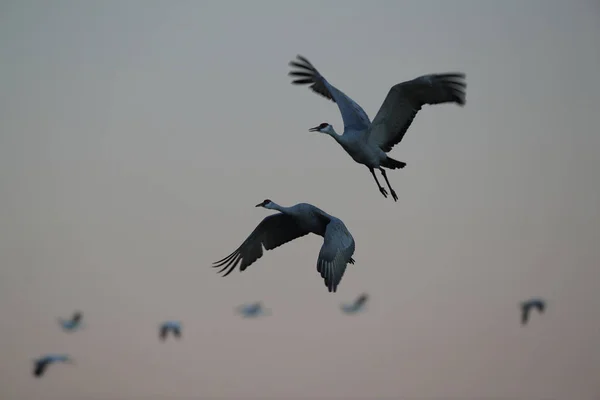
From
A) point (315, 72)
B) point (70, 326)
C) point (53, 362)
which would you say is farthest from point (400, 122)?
point (70, 326)

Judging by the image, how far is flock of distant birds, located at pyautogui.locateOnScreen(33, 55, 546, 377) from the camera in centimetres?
1123

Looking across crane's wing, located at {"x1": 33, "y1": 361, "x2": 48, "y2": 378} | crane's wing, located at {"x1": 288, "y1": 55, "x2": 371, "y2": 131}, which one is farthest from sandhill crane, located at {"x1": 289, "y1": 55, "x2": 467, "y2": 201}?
Answer: crane's wing, located at {"x1": 33, "y1": 361, "x2": 48, "y2": 378}

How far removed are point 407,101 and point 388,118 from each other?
0.30m

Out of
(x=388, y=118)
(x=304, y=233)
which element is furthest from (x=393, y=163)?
(x=304, y=233)

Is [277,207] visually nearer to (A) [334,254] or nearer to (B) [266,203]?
(B) [266,203]

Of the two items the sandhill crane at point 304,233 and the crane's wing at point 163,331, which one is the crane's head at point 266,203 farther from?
the crane's wing at point 163,331

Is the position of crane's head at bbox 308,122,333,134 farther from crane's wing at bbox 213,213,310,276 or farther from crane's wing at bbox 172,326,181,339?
crane's wing at bbox 172,326,181,339

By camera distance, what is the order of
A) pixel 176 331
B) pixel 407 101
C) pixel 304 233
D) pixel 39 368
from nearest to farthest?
pixel 407 101, pixel 304 233, pixel 39 368, pixel 176 331

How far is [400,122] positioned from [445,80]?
0.86 meters

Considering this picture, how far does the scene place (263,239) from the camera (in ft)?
42.4

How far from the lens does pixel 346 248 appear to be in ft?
36.7

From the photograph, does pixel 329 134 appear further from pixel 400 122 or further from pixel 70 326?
pixel 70 326

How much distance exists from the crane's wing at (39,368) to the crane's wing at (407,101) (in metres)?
7.79

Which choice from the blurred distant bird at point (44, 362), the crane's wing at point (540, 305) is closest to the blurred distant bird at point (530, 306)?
the crane's wing at point (540, 305)
